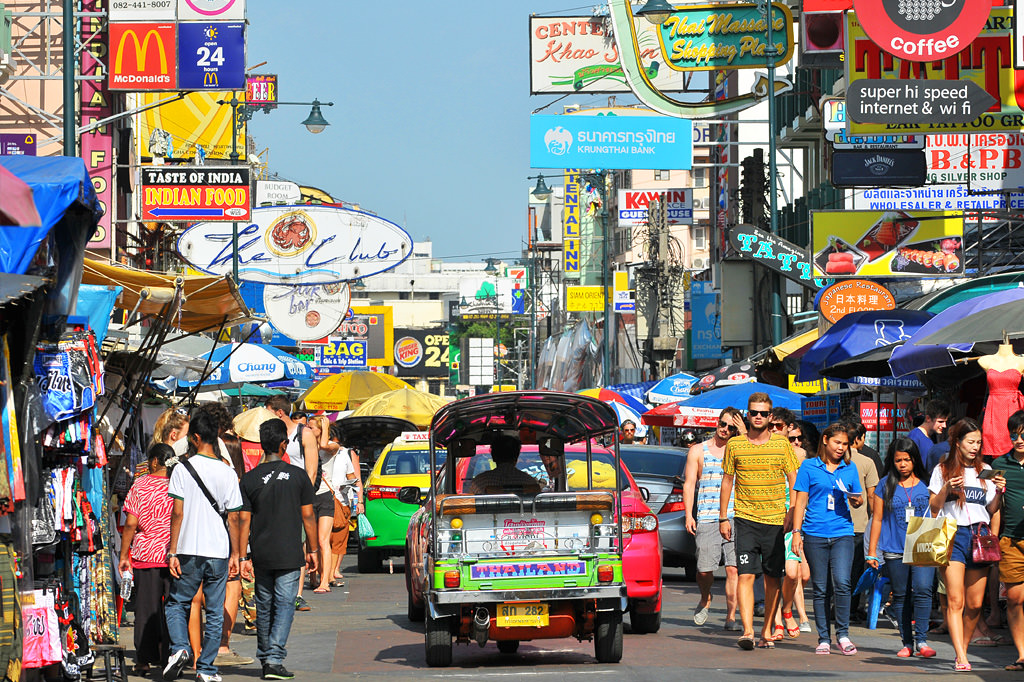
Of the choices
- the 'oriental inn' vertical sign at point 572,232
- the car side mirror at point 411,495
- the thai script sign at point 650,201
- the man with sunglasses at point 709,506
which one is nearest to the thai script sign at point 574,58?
the man with sunglasses at point 709,506

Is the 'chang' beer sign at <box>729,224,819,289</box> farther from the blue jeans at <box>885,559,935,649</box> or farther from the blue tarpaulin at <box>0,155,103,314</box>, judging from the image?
the blue tarpaulin at <box>0,155,103,314</box>

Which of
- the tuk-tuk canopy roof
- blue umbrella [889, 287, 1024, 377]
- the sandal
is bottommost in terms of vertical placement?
the sandal

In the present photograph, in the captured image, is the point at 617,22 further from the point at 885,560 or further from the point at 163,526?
the point at 163,526

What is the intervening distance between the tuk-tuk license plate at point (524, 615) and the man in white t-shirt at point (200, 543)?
2.05 metres

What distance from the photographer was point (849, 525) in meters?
12.2

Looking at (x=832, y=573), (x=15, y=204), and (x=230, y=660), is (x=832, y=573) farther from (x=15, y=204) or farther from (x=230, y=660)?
(x=15, y=204)

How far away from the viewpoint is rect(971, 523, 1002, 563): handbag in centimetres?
1124

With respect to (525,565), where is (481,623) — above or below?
below

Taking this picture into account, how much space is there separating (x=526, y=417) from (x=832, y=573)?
2.77 m

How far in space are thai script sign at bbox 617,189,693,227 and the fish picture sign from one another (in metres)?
20.9

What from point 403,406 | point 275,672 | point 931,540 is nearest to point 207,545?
point 275,672

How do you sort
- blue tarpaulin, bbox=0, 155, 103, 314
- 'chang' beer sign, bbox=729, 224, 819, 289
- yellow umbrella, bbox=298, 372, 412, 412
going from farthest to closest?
1. yellow umbrella, bbox=298, 372, 412, 412
2. 'chang' beer sign, bbox=729, 224, 819, 289
3. blue tarpaulin, bbox=0, 155, 103, 314

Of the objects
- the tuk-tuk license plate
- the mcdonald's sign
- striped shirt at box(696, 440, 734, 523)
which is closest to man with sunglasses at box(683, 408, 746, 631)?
striped shirt at box(696, 440, 734, 523)

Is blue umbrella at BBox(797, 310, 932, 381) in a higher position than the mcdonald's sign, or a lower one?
lower
